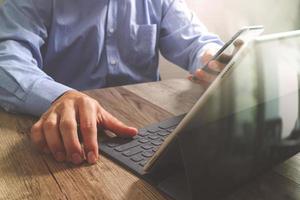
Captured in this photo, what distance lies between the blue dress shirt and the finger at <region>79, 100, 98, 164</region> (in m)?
0.18

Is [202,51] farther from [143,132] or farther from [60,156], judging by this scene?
[60,156]

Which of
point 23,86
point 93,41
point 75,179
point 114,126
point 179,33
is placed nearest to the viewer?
point 75,179

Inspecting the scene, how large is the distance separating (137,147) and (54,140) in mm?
117

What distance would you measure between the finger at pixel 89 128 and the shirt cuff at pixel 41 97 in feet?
0.37

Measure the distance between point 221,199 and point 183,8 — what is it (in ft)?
2.87

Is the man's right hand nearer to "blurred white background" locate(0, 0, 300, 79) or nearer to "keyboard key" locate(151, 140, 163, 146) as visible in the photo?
"keyboard key" locate(151, 140, 163, 146)

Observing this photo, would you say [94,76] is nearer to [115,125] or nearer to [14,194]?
[115,125]

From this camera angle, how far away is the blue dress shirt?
78 centimetres

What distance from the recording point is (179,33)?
110 cm

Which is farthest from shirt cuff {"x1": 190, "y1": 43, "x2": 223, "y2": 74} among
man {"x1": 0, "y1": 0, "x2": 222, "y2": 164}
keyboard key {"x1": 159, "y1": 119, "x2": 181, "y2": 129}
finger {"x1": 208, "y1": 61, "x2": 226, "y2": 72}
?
finger {"x1": 208, "y1": 61, "x2": 226, "y2": 72}

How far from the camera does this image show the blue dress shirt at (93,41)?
2.56 ft

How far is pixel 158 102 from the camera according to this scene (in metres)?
0.72

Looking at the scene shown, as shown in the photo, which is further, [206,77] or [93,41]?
[93,41]

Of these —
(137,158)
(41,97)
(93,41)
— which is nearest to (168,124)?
(137,158)
